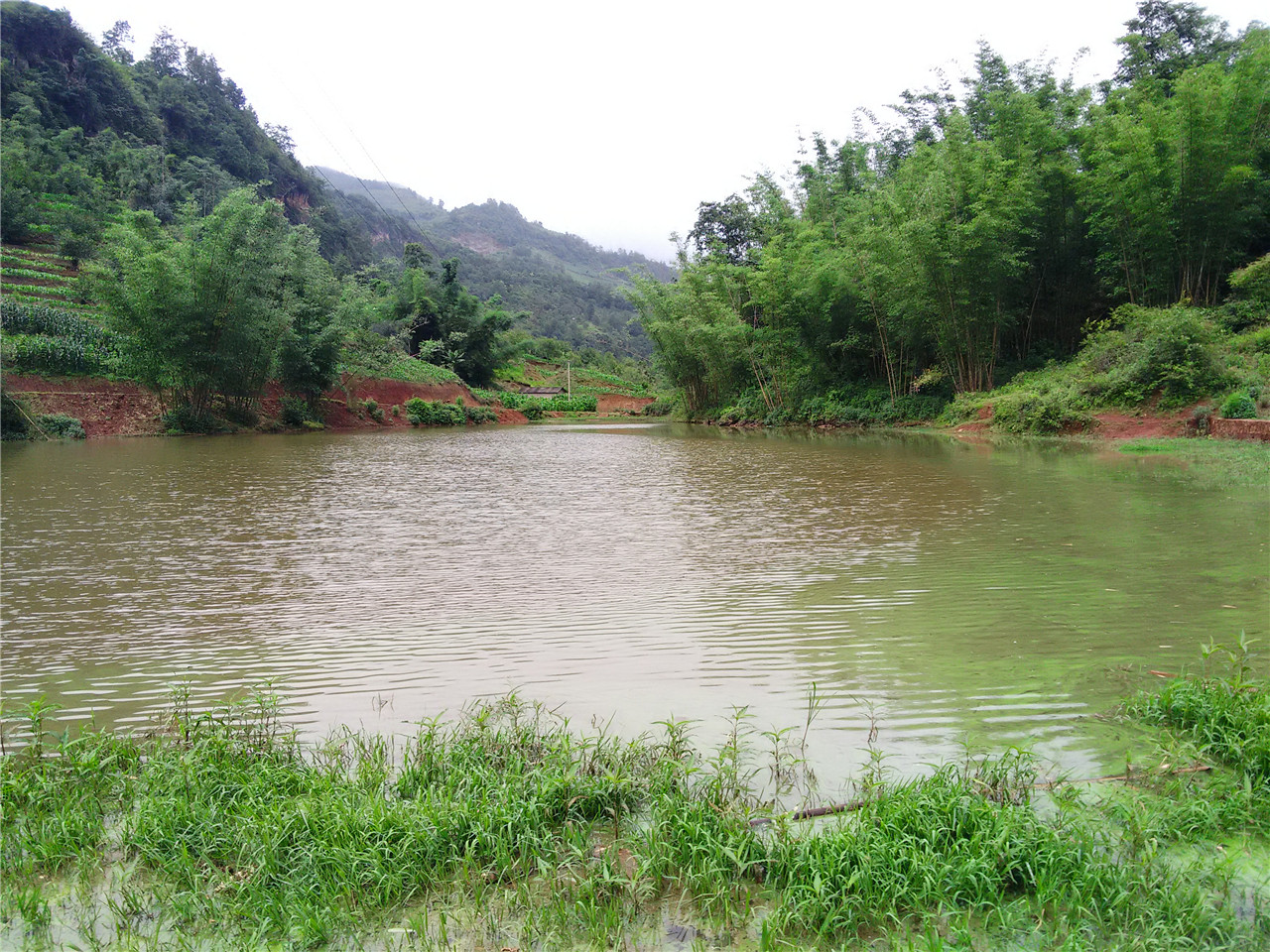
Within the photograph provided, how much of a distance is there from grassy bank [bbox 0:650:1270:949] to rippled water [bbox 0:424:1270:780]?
0.39 metres

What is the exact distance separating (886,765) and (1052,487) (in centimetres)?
814

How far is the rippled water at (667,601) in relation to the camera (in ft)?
11.1

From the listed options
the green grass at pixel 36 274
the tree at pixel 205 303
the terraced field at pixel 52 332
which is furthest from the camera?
the green grass at pixel 36 274

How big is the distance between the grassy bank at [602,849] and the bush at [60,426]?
954 inches

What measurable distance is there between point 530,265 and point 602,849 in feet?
378

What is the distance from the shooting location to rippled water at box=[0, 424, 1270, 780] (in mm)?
3395

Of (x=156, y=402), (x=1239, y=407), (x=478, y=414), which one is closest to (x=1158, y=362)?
(x=1239, y=407)

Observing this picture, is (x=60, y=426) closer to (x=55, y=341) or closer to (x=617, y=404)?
(x=55, y=341)

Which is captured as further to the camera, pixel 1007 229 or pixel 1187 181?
pixel 1007 229

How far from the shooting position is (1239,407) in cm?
1272

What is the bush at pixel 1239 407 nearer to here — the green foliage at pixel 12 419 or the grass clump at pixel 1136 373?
the grass clump at pixel 1136 373

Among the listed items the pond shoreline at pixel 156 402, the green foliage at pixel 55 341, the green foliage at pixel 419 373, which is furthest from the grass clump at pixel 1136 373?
the green foliage at pixel 55 341

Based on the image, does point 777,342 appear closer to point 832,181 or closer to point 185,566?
point 832,181

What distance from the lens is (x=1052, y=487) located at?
9.44 meters
